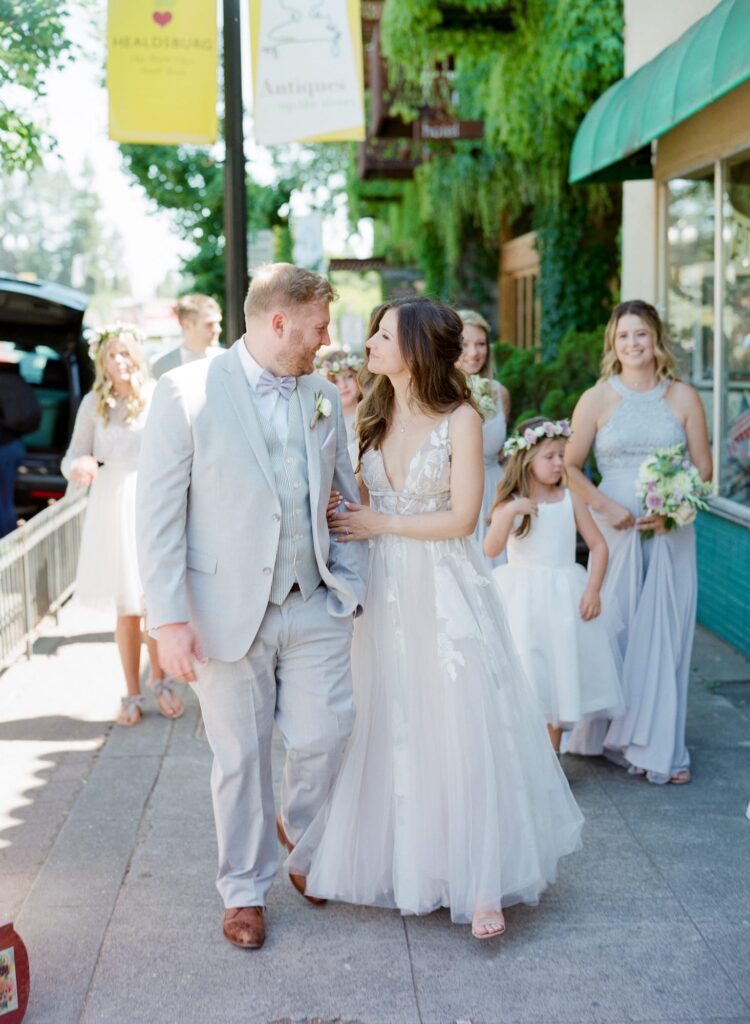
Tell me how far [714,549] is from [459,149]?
35.8ft

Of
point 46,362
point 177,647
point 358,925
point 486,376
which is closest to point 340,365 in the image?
point 486,376

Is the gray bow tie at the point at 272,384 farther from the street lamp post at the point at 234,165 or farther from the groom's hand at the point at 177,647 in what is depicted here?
the street lamp post at the point at 234,165

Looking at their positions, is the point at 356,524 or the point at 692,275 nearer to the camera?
the point at 356,524

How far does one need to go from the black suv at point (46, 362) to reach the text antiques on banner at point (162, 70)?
4.56 m

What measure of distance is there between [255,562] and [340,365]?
327cm

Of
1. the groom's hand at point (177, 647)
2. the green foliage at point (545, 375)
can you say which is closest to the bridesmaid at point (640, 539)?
the groom's hand at point (177, 647)

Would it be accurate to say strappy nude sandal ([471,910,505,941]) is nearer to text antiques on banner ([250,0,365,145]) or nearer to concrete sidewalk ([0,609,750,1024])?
concrete sidewalk ([0,609,750,1024])

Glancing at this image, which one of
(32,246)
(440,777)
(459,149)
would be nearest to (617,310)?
(440,777)

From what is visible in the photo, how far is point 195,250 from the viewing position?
2852cm

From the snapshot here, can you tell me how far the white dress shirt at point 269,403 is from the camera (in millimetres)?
4070

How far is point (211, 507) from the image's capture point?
3951mm

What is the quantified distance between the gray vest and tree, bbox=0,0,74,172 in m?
4.42

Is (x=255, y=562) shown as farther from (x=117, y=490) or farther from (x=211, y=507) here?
(x=117, y=490)

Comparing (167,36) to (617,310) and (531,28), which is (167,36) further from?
(531,28)
